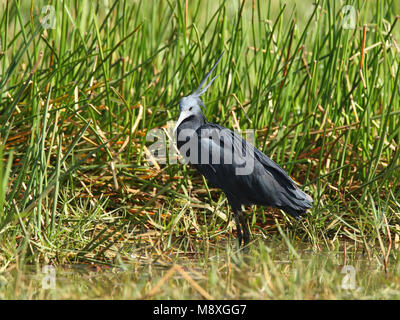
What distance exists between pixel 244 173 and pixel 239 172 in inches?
1.3

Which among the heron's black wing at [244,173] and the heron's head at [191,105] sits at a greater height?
the heron's head at [191,105]

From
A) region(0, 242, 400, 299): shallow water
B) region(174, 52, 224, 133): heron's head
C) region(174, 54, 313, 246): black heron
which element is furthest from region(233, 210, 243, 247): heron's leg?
region(174, 52, 224, 133): heron's head

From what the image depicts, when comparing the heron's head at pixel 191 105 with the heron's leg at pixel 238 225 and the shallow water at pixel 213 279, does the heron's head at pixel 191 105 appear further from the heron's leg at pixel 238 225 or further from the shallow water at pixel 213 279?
the shallow water at pixel 213 279

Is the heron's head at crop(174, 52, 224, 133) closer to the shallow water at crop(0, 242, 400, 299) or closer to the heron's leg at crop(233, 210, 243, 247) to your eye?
the heron's leg at crop(233, 210, 243, 247)

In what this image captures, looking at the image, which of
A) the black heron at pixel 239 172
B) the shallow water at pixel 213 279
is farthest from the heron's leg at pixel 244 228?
the shallow water at pixel 213 279

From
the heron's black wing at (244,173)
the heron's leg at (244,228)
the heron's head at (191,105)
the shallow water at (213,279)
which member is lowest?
the shallow water at (213,279)

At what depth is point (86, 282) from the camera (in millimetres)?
2834

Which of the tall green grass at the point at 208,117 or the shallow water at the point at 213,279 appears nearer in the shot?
the shallow water at the point at 213,279

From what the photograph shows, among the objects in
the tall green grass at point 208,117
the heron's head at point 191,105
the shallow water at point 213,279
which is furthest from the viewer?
the heron's head at point 191,105

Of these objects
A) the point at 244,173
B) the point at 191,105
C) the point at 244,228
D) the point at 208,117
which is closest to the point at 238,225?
the point at 244,228

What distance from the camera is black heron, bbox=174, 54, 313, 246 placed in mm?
3602

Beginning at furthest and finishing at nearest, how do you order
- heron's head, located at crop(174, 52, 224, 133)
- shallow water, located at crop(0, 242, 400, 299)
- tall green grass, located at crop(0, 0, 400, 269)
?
heron's head, located at crop(174, 52, 224, 133) → tall green grass, located at crop(0, 0, 400, 269) → shallow water, located at crop(0, 242, 400, 299)

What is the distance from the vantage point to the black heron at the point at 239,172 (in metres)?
3.60

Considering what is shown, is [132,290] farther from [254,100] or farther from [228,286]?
[254,100]
